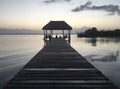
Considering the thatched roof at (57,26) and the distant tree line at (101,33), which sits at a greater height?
the thatched roof at (57,26)

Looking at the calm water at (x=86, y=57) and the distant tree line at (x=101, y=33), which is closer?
the calm water at (x=86, y=57)

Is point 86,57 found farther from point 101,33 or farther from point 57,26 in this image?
point 101,33

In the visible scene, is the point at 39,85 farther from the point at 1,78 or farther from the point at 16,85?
the point at 1,78

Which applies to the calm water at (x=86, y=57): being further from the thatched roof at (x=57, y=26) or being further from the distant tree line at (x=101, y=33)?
the distant tree line at (x=101, y=33)

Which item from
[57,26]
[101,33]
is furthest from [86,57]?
[101,33]

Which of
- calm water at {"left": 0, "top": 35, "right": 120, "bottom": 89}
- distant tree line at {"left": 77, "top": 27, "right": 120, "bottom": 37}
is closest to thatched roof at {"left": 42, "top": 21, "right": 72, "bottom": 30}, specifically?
calm water at {"left": 0, "top": 35, "right": 120, "bottom": 89}

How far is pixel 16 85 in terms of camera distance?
15.1 feet

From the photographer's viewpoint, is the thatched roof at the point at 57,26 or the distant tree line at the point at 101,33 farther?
the distant tree line at the point at 101,33

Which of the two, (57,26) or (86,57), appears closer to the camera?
(86,57)

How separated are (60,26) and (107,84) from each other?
28.9 m

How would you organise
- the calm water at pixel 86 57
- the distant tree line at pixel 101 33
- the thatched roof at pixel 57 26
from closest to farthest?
the calm water at pixel 86 57 < the thatched roof at pixel 57 26 < the distant tree line at pixel 101 33

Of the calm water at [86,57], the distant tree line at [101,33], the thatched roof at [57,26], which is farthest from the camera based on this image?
the distant tree line at [101,33]

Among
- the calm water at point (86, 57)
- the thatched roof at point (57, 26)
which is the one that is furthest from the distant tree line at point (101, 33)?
the thatched roof at point (57, 26)

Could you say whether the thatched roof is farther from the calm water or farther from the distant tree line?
the distant tree line
